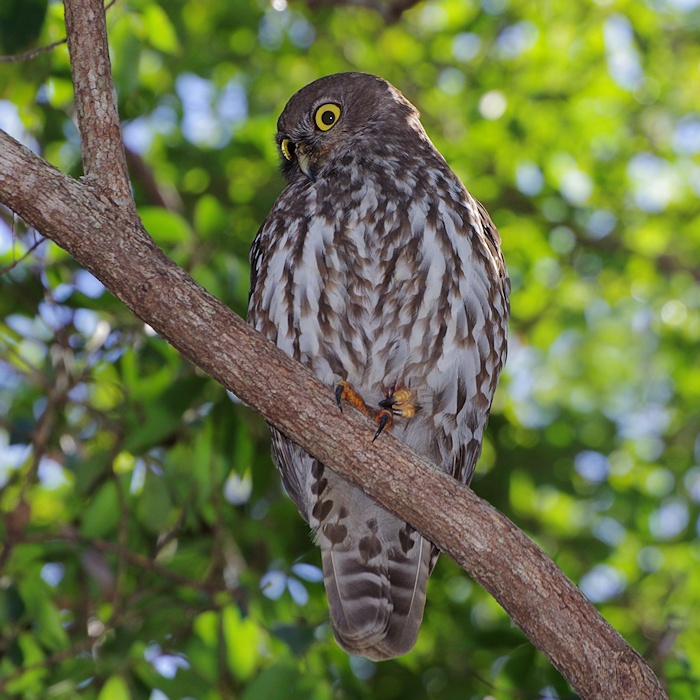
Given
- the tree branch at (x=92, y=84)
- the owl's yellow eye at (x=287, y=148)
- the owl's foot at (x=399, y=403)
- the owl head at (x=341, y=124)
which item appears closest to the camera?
the tree branch at (x=92, y=84)

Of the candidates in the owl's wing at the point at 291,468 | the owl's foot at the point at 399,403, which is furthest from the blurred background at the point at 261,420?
the owl's foot at the point at 399,403

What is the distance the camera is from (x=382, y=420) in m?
2.87

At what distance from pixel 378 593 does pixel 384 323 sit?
1.03 metres

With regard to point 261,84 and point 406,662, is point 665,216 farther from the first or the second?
point 406,662

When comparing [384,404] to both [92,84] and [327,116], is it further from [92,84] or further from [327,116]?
[327,116]

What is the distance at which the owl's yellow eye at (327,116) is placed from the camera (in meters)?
4.31

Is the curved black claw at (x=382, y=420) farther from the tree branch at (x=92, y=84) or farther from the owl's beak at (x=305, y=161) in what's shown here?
the owl's beak at (x=305, y=161)

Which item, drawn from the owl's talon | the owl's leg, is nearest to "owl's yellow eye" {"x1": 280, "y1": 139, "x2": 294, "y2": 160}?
the owl's leg

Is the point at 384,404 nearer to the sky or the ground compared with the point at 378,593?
nearer to the sky

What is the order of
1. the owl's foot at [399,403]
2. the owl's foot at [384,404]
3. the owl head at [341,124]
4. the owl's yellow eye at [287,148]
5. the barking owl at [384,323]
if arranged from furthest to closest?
the owl's yellow eye at [287,148] → the owl head at [341,124] → the barking owl at [384,323] → the owl's foot at [399,403] → the owl's foot at [384,404]

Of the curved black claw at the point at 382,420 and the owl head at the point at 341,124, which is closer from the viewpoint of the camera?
the curved black claw at the point at 382,420

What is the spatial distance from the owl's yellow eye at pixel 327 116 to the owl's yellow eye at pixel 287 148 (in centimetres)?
15

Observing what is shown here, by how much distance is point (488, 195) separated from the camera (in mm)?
6074

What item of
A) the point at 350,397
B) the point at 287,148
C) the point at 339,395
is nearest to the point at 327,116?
the point at 287,148
